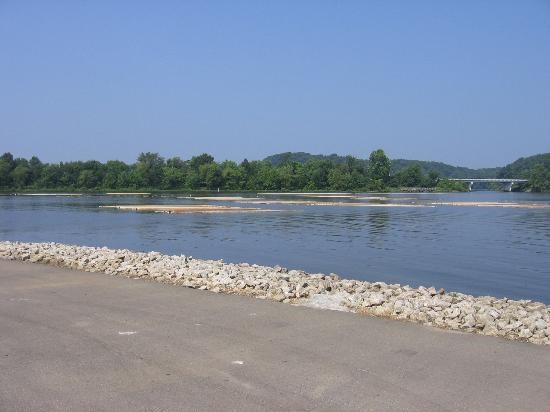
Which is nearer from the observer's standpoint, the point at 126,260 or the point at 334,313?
the point at 334,313

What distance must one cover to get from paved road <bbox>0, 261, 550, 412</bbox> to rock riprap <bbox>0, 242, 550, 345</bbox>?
62 centimetres

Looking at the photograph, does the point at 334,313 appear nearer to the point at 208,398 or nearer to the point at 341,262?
the point at 208,398

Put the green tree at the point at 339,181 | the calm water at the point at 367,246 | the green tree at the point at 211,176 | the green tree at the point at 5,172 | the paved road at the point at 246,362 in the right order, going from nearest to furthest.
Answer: the paved road at the point at 246,362 → the calm water at the point at 367,246 → the green tree at the point at 5,172 → the green tree at the point at 211,176 → the green tree at the point at 339,181

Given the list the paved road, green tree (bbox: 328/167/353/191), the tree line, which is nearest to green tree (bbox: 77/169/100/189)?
the tree line

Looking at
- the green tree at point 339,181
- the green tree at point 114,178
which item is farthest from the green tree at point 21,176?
the green tree at point 339,181

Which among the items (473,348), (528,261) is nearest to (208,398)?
(473,348)

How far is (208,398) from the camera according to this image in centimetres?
571

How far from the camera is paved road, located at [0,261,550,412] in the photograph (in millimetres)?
5688

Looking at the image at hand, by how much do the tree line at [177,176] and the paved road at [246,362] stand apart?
165 meters

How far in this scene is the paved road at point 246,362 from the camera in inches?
224

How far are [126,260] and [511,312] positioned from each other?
10.7 meters

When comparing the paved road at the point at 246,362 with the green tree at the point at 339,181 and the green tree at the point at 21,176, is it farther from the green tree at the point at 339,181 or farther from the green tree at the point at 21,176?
the green tree at the point at 339,181

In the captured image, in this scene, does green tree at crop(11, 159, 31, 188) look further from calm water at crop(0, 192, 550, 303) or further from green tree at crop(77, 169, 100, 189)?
calm water at crop(0, 192, 550, 303)

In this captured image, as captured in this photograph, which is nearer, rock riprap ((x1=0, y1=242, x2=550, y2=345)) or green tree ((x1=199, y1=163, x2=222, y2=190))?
rock riprap ((x1=0, y1=242, x2=550, y2=345))
